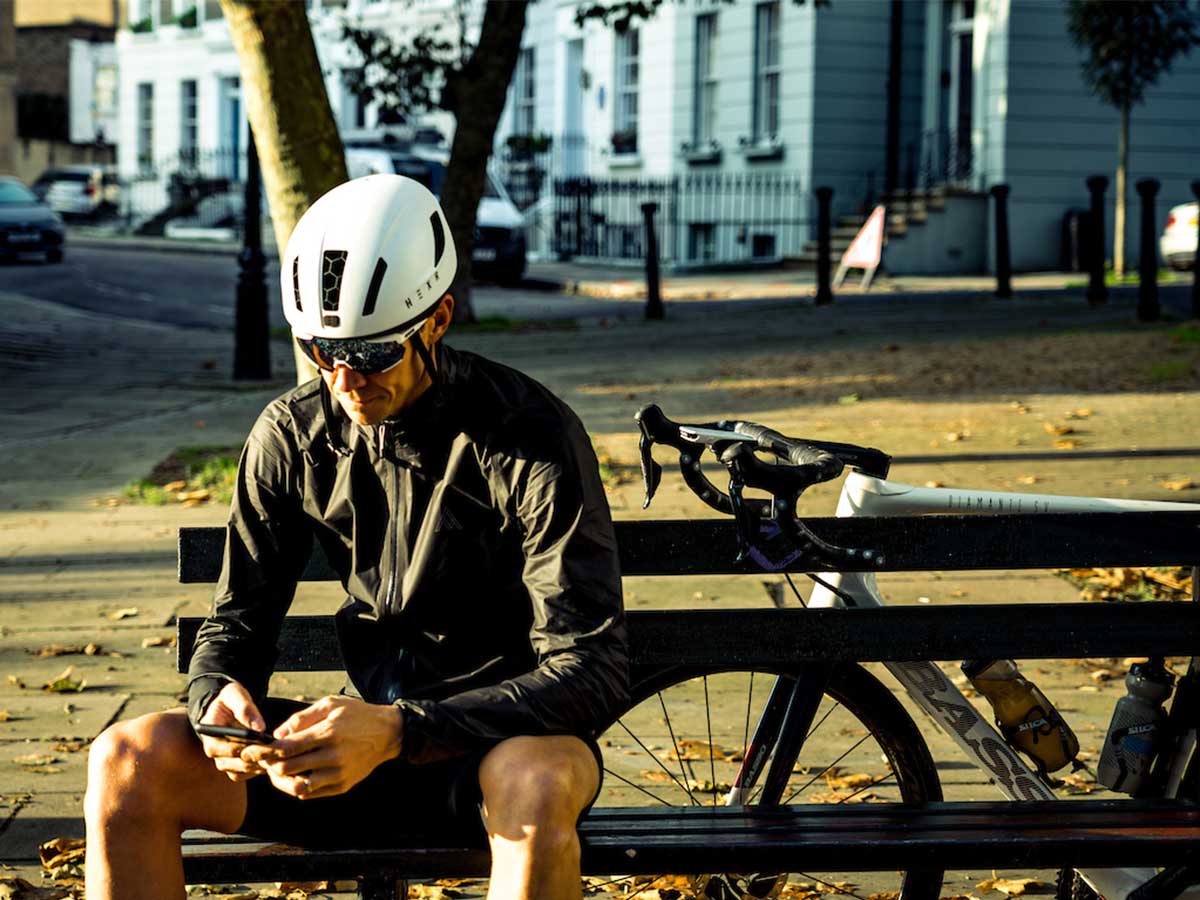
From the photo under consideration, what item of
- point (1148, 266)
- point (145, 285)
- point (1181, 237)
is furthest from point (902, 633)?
point (145, 285)

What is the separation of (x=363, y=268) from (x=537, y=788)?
0.91 meters

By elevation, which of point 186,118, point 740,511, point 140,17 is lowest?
point 740,511

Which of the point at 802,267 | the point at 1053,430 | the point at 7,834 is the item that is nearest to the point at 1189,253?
the point at 802,267

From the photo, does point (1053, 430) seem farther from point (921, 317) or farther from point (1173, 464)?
point (921, 317)

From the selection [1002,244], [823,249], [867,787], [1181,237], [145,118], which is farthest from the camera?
[145,118]

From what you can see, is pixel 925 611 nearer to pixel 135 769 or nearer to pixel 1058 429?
pixel 135 769

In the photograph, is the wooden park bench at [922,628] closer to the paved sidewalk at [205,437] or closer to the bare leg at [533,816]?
the bare leg at [533,816]

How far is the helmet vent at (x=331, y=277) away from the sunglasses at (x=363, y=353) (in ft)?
0.20

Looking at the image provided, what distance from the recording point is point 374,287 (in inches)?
120

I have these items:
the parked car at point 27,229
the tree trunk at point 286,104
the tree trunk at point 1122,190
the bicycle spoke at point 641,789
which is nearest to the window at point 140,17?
the parked car at point 27,229

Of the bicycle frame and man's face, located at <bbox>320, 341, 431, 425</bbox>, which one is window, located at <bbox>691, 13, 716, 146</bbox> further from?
man's face, located at <bbox>320, 341, 431, 425</bbox>

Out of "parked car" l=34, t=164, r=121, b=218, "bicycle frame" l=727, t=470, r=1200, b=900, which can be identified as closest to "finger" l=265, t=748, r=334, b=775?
"bicycle frame" l=727, t=470, r=1200, b=900

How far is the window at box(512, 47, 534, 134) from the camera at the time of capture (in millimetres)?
35531

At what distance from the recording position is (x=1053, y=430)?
34.0 ft
